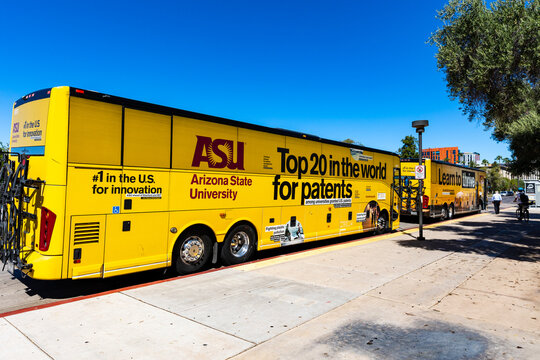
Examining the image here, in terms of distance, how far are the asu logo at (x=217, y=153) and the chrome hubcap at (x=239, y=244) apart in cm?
163

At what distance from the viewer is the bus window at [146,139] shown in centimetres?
612

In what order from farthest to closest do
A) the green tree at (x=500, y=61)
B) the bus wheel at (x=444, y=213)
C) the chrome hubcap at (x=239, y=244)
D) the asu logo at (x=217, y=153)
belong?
1. the bus wheel at (x=444, y=213)
2. the green tree at (x=500, y=61)
3. the chrome hubcap at (x=239, y=244)
4. the asu logo at (x=217, y=153)

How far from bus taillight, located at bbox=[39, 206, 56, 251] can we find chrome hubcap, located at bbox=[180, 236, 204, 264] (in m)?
2.37

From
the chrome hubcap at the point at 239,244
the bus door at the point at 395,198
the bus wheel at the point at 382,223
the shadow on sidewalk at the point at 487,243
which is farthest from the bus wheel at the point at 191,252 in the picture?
the bus door at the point at 395,198

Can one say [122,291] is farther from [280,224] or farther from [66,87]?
[280,224]

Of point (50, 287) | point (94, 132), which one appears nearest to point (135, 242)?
point (50, 287)

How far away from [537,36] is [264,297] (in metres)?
13.7

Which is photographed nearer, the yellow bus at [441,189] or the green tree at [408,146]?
the yellow bus at [441,189]

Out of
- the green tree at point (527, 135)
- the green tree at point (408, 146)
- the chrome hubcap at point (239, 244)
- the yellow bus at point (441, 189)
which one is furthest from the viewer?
the green tree at point (408, 146)

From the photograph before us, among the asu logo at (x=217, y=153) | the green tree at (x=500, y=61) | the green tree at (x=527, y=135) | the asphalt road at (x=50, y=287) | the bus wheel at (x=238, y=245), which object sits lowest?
the asphalt road at (x=50, y=287)

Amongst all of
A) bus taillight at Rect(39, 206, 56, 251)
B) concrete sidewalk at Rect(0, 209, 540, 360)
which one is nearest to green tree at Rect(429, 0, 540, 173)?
concrete sidewalk at Rect(0, 209, 540, 360)

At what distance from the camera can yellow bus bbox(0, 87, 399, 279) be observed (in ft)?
17.9

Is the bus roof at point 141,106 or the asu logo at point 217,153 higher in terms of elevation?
the bus roof at point 141,106

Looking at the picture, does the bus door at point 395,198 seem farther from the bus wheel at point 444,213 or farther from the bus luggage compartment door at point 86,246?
the bus luggage compartment door at point 86,246
